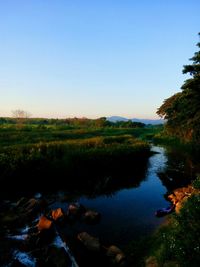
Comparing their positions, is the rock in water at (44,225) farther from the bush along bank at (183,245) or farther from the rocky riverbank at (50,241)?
the bush along bank at (183,245)

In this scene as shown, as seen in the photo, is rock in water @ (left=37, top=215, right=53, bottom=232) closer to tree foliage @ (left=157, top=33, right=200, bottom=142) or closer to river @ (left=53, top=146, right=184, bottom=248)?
river @ (left=53, top=146, right=184, bottom=248)

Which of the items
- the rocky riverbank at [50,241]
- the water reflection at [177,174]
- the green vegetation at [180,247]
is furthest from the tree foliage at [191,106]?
the green vegetation at [180,247]

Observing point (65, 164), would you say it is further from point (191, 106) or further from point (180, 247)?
point (180, 247)

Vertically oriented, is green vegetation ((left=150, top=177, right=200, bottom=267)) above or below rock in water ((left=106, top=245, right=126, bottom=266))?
above

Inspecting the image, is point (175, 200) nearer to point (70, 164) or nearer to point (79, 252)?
point (79, 252)

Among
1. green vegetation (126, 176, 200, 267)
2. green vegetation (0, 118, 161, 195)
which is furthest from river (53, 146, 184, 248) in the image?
green vegetation (0, 118, 161, 195)

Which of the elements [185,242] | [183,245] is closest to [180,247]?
[183,245]

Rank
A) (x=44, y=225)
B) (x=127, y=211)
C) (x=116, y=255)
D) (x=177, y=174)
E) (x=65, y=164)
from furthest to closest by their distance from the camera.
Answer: (x=177, y=174) < (x=65, y=164) < (x=127, y=211) < (x=44, y=225) < (x=116, y=255)

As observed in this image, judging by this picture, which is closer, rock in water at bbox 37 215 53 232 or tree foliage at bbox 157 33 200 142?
rock in water at bbox 37 215 53 232

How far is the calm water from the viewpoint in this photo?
17938 millimetres

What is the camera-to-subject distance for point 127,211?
22.2m

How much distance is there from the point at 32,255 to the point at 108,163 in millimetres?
21617

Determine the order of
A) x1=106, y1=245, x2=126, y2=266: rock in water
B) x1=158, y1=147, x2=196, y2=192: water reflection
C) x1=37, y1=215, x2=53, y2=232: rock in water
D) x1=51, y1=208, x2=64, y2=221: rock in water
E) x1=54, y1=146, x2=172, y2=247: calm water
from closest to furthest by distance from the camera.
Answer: x1=106, y1=245, x2=126, y2=266: rock in water < x1=37, y1=215, x2=53, y2=232: rock in water < x1=54, y1=146, x2=172, y2=247: calm water < x1=51, y1=208, x2=64, y2=221: rock in water < x1=158, y1=147, x2=196, y2=192: water reflection

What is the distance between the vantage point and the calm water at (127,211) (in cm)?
1794
